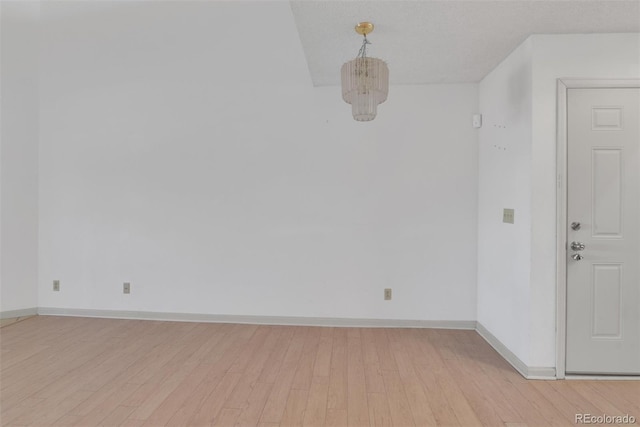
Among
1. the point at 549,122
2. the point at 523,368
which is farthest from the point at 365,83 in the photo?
the point at 523,368

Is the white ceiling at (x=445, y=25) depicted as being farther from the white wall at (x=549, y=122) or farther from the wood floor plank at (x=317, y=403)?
the wood floor plank at (x=317, y=403)

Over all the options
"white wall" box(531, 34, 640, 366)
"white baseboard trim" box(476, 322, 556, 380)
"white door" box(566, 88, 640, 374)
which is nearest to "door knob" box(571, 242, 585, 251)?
"white door" box(566, 88, 640, 374)

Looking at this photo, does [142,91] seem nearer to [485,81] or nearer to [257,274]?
[257,274]

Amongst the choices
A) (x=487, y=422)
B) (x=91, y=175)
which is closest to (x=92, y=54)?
(x=91, y=175)

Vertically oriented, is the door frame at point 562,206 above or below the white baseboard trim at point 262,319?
above

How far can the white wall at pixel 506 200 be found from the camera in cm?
258

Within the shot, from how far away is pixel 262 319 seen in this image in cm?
368

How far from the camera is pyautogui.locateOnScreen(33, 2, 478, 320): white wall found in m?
3.55

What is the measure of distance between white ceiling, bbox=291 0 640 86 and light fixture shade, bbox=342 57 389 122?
12.6 inches

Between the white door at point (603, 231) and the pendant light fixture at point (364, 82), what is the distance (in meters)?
1.46

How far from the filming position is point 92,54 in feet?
12.6

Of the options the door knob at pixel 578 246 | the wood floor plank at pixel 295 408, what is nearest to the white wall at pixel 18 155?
the wood floor plank at pixel 295 408

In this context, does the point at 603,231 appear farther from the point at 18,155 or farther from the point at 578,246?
the point at 18,155

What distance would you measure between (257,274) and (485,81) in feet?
10.2
